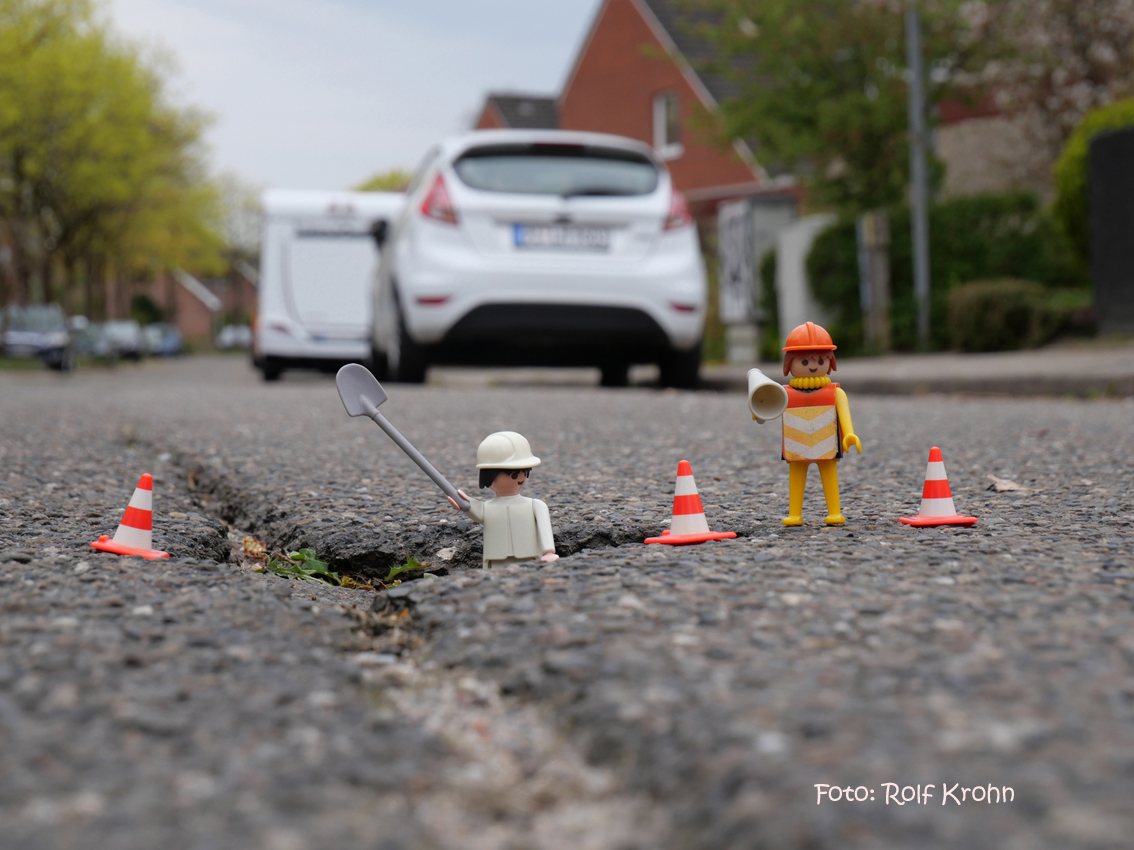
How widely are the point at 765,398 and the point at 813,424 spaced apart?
156 mm

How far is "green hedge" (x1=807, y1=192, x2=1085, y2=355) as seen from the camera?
1327 cm

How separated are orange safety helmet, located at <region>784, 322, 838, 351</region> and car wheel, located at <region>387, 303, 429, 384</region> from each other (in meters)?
5.84

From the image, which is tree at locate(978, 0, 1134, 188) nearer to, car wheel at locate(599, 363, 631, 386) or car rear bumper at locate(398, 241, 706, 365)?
car wheel at locate(599, 363, 631, 386)

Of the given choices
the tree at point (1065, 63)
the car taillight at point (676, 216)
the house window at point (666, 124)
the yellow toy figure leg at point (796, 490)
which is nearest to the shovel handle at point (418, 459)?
the yellow toy figure leg at point (796, 490)

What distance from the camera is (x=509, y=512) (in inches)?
87.1

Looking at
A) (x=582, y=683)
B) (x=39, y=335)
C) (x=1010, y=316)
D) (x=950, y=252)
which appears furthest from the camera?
(x=39, y=335)

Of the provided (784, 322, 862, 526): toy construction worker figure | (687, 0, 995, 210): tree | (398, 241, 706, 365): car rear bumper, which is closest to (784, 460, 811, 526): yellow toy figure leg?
(784, 322, 862, 526): toy construction worker figure

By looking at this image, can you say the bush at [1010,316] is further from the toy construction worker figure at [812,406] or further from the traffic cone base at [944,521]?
the toy construction worker figure at [812,406]

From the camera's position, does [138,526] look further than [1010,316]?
No

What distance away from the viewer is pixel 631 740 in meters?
1.25

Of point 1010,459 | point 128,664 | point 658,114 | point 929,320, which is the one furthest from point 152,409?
point 658,114

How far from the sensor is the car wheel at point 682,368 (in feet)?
28.7

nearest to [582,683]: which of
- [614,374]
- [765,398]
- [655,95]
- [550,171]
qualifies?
[765,398]

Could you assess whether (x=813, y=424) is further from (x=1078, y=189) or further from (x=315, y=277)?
(x=315, y=277)
